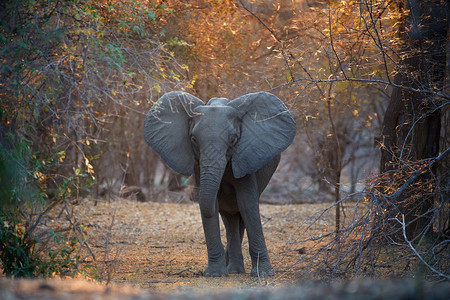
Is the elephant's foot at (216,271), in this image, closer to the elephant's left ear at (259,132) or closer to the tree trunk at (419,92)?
the elephant's left ear at (259,132)

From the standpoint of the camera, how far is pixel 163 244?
→ 9.95 m

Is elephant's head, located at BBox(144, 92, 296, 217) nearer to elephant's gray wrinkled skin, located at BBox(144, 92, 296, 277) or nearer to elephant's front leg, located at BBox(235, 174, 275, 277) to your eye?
elephant's gray wrinkled skin, located at BBox(144, 92, 296, 277)

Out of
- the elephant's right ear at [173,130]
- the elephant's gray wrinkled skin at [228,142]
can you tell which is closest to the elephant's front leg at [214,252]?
the elephant's gray wrinkled skin at [228,142]

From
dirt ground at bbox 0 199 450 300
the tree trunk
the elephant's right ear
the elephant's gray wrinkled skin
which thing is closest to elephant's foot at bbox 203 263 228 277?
the elephant's gray wrinkled skin

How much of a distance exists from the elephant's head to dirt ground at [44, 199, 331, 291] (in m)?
1.00

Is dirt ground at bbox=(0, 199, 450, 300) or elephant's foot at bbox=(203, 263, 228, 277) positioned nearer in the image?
dirt ground at bbox=(0, 199, 450, 300)

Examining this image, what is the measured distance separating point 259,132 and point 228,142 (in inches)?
19.2

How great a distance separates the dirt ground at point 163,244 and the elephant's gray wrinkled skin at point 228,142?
468 mm

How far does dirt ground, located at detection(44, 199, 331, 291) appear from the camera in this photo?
20.8 ft

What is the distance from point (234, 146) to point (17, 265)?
274cm

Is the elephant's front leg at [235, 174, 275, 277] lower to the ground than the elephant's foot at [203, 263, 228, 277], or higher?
higher

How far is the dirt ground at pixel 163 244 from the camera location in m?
6.33

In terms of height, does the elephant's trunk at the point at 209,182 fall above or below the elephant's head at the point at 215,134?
below

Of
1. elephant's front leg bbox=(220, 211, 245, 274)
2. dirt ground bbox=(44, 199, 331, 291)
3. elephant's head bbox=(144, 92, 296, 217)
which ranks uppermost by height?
elephant's head bbox=(144, 92, 296, 217)
